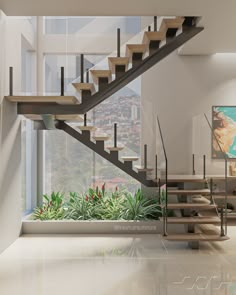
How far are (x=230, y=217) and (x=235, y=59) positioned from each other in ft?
9.79

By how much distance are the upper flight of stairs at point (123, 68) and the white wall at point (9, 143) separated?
0.35 metres

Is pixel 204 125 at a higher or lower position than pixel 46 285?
higher

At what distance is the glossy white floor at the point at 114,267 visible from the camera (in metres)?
4.42

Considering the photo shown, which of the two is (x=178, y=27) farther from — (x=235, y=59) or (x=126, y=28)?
(x=235, y=59)

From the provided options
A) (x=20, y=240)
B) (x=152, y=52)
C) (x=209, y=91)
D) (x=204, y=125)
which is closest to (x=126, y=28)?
(x=152, y=52)

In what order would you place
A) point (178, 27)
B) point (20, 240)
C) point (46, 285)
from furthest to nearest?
point (20, 240), point (178, 27), point (46, 285)

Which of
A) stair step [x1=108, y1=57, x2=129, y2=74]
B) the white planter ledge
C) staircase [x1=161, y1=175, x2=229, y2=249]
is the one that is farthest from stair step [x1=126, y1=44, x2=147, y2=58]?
the white planter ledge

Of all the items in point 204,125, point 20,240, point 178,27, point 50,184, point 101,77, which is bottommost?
point 20,240

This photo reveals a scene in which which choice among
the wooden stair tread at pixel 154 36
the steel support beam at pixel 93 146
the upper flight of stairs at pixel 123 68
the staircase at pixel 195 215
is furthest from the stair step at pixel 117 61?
the staircase at pixel 195 215

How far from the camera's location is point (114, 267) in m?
5.25

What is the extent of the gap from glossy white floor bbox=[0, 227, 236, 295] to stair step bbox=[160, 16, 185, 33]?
298 centimetres

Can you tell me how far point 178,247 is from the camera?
6352 mm

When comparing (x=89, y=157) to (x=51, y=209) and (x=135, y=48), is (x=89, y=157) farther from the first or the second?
(x=135, y=48)

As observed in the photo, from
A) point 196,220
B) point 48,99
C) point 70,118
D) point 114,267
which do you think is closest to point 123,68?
point 48,99
